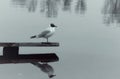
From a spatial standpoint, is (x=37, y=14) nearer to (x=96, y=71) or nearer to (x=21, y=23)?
(x=21, y=23)

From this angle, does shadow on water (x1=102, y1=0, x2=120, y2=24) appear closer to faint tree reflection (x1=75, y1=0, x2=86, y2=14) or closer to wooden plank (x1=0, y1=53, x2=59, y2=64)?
faint tree reflection (x1=75, y1=0, x2=86, y2=14)

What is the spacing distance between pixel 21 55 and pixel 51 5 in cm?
38

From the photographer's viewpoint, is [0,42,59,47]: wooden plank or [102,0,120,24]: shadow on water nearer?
[0,42,59,47]: wooden plank

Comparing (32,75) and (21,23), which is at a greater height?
(21,23)

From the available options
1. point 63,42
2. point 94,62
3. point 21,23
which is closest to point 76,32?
point 63,42

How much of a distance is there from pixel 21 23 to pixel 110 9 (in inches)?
23.8

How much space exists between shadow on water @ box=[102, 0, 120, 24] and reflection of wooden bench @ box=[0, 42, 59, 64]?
0.39m

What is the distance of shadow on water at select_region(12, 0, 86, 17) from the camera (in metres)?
2.07

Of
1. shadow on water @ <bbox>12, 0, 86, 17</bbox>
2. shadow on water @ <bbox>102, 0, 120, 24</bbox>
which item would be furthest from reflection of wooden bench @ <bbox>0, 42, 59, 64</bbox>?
shadow on water @ <bbox>102, 0, 120, 24</bbox>

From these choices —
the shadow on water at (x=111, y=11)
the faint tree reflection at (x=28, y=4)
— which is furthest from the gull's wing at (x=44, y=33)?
the shadow on water at (x=111, y=11)

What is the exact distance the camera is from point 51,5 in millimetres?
2100

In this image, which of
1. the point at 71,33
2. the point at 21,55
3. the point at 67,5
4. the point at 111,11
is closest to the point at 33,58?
the point at 21,55

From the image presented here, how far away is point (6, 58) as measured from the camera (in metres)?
2.02

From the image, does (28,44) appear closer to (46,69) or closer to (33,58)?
(33,58)
